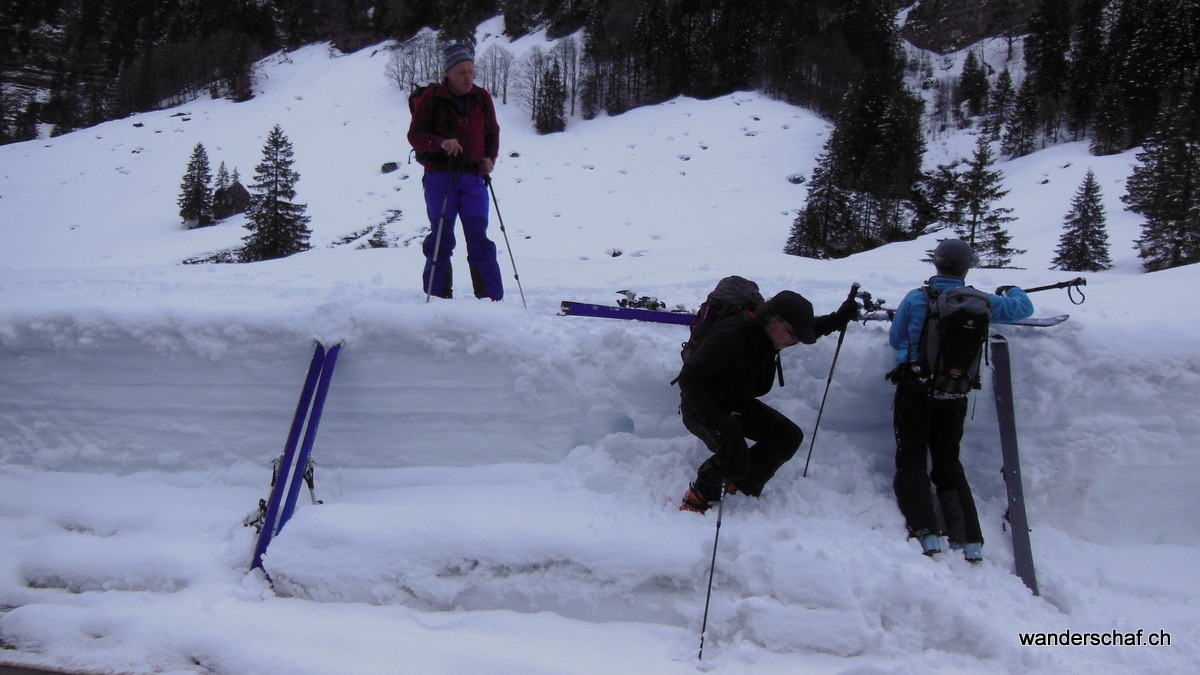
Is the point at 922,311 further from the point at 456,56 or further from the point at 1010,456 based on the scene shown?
the point at 456,56

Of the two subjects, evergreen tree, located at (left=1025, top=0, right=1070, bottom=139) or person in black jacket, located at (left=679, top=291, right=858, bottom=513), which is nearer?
person in black jacket, located at (left=679, top=291, right=858, bottom=513)

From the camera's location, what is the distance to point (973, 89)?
39344mm

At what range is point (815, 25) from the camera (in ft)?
157

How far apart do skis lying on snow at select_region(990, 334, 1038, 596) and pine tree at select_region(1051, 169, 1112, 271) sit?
16.8m

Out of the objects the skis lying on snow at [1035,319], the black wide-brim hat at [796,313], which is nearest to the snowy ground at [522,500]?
the skis lying on snow at [1035,319]

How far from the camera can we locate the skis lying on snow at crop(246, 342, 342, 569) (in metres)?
3.05

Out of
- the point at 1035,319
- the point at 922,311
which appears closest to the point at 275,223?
the point at 922,311

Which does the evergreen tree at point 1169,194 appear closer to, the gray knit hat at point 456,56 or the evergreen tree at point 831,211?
the evergreen tree at point 831,211

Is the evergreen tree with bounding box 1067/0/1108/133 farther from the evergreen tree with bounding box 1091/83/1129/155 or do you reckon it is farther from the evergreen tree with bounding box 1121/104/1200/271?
the evergreen tree with bounding box 1121/104/1200/271

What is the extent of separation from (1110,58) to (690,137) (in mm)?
25852

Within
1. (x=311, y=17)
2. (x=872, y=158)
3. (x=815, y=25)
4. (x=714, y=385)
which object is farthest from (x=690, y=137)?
(x=311, y=17)

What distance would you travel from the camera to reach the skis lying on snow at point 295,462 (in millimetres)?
3051

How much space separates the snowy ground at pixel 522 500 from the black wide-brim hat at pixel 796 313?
0.94m

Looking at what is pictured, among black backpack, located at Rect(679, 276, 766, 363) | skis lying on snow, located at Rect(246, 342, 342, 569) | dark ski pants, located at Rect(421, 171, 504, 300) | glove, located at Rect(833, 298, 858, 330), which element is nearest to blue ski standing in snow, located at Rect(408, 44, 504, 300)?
dark ski pants, located at Rect(421, 171, 504, 300)
